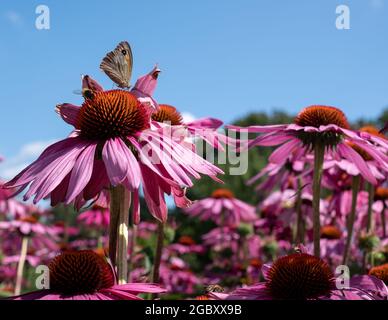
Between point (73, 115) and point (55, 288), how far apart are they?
0.62m

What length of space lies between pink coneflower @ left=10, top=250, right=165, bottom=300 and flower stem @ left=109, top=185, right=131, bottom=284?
0.03 metres

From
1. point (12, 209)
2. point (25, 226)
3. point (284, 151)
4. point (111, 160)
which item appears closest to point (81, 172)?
point (111, 160)

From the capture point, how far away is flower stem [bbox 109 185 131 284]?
1607 millimetres

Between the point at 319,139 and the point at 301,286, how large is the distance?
887 millimetres

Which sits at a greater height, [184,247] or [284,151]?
[284,151]

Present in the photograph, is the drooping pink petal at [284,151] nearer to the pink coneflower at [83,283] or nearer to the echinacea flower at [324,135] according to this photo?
the echinacea flower at [324,135]

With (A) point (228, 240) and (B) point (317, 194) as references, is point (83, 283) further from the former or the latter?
(A) point (228, 240)

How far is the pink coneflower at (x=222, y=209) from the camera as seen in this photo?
5.66 meters

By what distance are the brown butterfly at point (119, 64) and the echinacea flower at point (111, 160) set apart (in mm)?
81

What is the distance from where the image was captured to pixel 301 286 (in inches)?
64.8

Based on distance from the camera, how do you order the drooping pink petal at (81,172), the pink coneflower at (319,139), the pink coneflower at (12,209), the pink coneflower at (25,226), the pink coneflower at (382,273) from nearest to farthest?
the drooping pink petal at (81,172) → the pink coneflower at (382,273) → the pink coneflower at (319,139) → the pink coneflower at (25,226) → the pink coneflower at (12,209)

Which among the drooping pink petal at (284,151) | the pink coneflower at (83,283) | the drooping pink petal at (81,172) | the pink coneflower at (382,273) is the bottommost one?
the pink coneflower at (382,273)

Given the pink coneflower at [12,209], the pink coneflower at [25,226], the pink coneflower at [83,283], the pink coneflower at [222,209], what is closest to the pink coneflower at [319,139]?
the pink coneflower at [83,283]

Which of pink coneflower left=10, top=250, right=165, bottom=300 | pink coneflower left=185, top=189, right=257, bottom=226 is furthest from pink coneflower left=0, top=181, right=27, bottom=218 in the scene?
pink coneflower left=10, top=250, right=165, bottom=300
